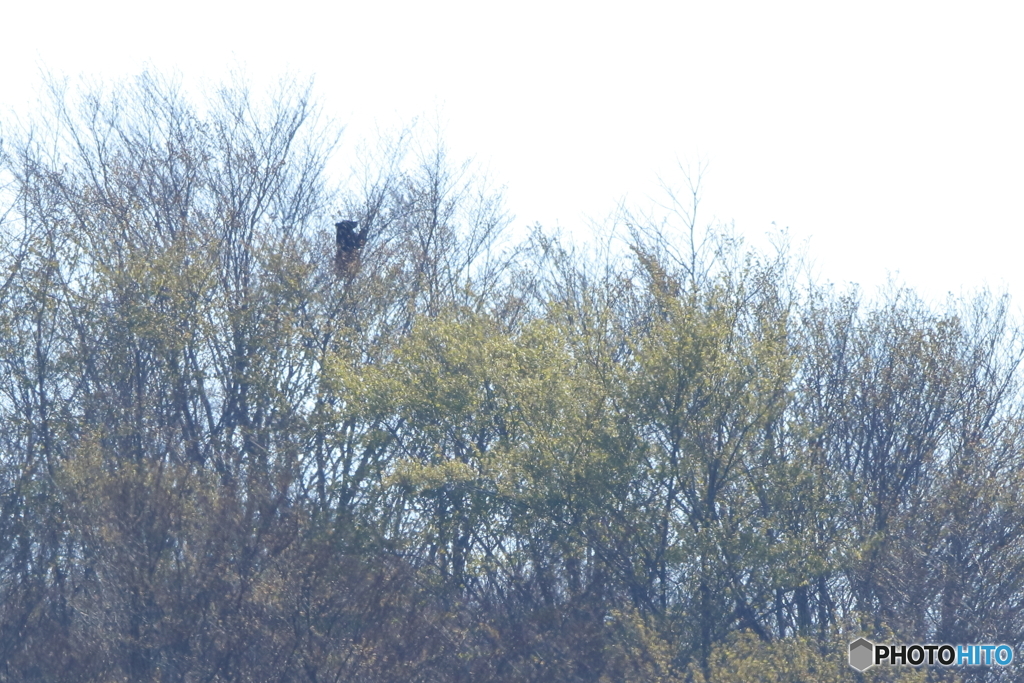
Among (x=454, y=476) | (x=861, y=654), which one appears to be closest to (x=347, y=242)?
(x=454, y=476)

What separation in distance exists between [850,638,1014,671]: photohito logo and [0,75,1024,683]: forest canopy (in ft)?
0.94

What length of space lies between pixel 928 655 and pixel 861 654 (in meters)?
1.64

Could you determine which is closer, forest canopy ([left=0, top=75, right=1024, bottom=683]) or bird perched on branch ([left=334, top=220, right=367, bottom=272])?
forest canopy ([left=0, top=75, right=1024, bottom=683])

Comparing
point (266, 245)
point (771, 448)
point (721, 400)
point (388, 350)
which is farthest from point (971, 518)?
point (266, 245)

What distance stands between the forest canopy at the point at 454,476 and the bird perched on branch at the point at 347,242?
0.32 meters

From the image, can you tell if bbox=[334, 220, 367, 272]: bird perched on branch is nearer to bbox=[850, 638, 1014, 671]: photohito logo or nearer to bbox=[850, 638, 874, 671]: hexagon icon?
bbox=[850, 638, 874, 671]: hexagon icon

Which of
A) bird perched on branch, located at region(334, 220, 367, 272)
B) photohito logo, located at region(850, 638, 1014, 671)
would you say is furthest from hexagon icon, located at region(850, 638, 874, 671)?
bird perched on branch, located at region(334, 220, 367, 272)

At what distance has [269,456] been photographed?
76.4 ft

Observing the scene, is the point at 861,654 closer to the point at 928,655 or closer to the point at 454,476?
the point at 928,655

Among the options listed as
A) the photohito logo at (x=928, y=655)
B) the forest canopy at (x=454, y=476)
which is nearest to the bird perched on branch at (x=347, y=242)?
the forest canopy at (x=454, y=476)

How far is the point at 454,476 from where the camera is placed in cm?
2119

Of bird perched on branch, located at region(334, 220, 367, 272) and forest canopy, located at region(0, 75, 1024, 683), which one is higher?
bird perched on branch, located at region(334, 220, 367, 272)

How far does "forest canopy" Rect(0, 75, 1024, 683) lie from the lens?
1831cm

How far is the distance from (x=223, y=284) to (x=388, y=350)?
387cm
